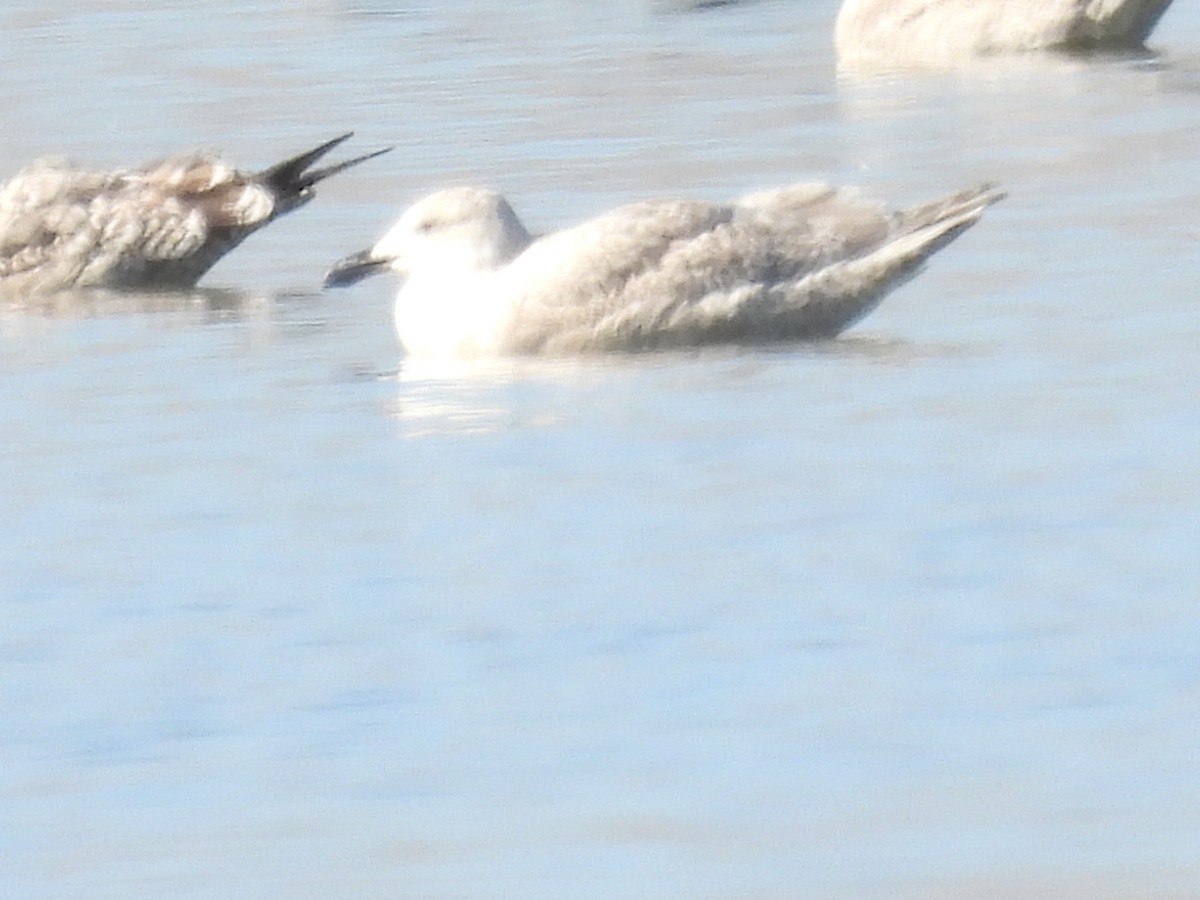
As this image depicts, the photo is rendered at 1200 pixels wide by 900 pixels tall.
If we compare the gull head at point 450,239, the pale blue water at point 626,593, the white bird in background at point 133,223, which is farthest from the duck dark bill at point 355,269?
the white bird in background at point 133,223

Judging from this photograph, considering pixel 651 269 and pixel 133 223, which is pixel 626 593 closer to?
pixel 651 269

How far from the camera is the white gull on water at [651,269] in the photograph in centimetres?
1140

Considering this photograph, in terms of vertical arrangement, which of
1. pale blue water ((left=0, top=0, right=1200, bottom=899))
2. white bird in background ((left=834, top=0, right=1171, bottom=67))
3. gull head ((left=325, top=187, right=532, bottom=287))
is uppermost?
gull head ((left=325, top=187, right=532, bottom=287))

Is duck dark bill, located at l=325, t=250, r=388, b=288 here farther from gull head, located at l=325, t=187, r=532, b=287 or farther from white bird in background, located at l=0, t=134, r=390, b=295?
white bird in background, located at l=0, t=134, r=390, b=295

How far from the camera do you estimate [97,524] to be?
9125mm

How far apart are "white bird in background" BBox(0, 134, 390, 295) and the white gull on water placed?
269 cm

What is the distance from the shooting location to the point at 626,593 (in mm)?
8023

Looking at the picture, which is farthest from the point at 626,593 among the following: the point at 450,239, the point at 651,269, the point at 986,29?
the point at 986,29

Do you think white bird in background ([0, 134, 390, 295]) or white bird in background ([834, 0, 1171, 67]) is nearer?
white bird in background ([0, 134, 390, 295])

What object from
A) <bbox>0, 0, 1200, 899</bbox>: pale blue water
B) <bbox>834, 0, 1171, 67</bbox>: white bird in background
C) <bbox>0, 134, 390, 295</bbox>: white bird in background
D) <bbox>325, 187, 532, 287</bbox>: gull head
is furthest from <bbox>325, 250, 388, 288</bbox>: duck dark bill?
<bbox>834, 0, 1171, 67</bbox>: white bird in background

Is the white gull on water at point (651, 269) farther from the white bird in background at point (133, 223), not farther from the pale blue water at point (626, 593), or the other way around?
the white bird in background at point (133, 223)

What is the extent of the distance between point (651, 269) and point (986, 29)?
29.9ft

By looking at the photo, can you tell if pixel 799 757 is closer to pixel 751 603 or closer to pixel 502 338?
pixel 751 603

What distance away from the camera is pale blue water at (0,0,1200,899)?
630cm
